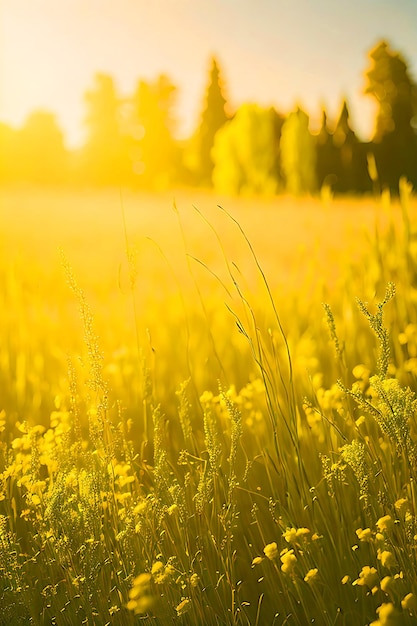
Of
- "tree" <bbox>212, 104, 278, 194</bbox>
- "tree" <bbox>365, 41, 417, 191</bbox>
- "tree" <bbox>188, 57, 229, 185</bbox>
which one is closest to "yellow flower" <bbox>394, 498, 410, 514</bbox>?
"tree" <bbox>365, 41, 417, 191</bbox>

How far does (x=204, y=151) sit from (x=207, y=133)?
1.75 metres

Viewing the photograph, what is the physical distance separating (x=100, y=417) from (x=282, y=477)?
43 centimetres

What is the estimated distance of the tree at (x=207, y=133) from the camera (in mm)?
13945

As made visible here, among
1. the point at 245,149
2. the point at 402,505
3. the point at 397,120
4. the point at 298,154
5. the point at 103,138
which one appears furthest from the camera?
the point at 245,149

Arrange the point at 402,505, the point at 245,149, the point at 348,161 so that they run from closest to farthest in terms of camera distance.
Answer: the point at 402,505, the point at 348,161, the point at 245,149

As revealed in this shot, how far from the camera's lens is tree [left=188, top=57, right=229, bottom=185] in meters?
13.9

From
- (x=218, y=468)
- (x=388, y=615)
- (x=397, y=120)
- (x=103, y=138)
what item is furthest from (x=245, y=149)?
(x=388, y=615)

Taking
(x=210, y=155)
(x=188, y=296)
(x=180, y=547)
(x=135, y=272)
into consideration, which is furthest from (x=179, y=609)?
(x=210, y=155)

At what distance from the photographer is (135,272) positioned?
146cm

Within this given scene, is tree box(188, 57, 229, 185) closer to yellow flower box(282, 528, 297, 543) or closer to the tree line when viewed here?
the tree line

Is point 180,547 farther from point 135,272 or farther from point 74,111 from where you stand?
point 74,111

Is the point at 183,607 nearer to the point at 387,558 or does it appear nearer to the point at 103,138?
the point at 387,558

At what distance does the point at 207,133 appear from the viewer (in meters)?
16.6

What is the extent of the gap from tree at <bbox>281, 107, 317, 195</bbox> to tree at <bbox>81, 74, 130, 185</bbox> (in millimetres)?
5299
